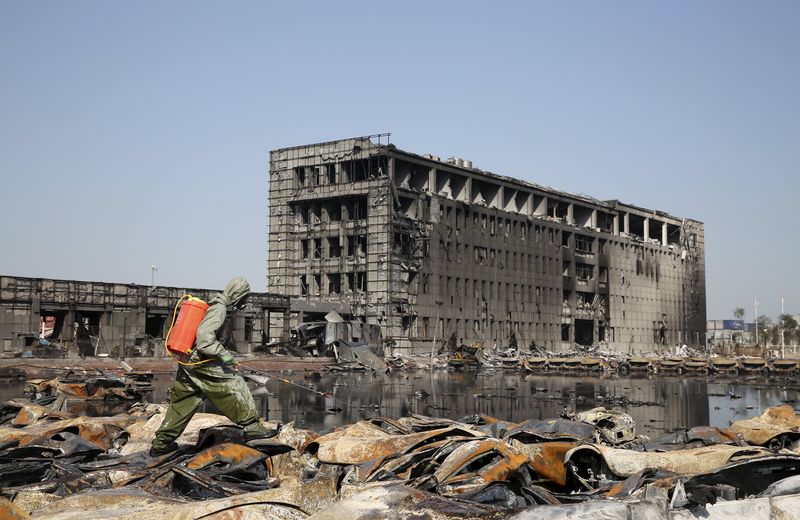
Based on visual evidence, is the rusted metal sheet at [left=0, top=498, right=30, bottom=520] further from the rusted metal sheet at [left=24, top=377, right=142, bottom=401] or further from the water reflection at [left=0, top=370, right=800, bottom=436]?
the rusted metal sheet at [left=24, top=377, right=142, bottom=401]

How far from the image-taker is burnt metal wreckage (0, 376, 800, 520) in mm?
4867

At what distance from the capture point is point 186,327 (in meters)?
9.16

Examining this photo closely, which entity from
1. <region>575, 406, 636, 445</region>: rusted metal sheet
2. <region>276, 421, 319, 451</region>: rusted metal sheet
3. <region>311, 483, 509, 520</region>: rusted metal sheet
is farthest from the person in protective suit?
<region>575, 406, 636, 445</region>: rusted metal sheet

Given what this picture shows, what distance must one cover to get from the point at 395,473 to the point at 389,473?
0.36 ft

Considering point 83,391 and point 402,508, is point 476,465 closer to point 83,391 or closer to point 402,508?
point 402,508

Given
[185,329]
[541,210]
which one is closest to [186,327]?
[185,329]

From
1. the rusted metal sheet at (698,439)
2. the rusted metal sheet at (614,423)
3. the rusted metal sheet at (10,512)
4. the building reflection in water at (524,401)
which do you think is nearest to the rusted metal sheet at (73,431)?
the building reflection in water at (524,401)

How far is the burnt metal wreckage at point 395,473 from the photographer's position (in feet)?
16.0

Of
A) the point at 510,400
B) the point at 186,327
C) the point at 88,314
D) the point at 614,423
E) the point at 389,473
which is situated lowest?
the point at 510,400

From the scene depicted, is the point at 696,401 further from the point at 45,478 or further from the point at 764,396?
the point at 45,478

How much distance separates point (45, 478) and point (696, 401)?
21664mm

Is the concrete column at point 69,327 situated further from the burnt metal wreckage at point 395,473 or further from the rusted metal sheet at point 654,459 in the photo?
the rusted metal sheet at point 654,459

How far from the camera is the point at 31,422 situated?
1193 centimetres

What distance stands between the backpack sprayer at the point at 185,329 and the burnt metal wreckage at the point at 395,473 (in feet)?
3.36
